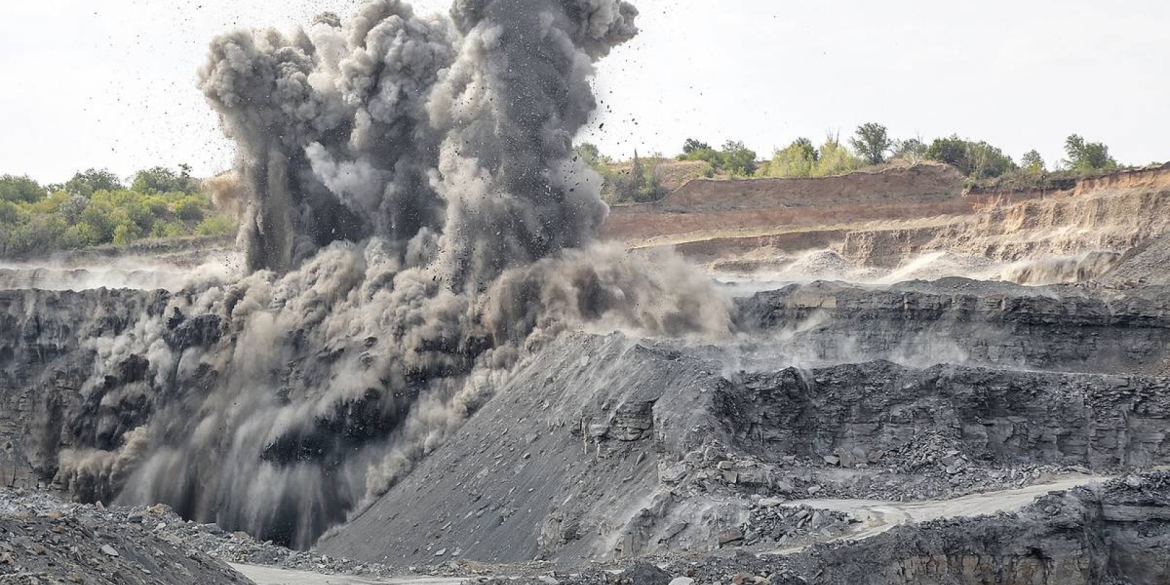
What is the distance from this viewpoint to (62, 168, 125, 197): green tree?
106 m

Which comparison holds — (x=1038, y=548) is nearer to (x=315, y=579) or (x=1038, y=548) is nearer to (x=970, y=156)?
(x=315, y=579)

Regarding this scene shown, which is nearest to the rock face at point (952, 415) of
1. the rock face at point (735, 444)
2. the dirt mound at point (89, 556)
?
the rock face at point (735, 444)

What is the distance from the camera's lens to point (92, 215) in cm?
9294

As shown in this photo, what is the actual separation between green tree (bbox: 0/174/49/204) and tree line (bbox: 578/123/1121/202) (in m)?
29.9

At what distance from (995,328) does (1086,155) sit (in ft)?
155

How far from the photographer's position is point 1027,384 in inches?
1540

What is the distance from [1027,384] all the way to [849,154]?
66962 mm

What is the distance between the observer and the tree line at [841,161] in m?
92.2

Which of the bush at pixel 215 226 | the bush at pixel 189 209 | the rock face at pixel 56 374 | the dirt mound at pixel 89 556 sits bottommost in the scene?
the rock face at pixel 56 374

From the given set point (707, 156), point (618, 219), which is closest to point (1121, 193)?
Answer: point (618, 219)

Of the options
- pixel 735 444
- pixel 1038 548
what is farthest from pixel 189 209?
pixel 1038 548

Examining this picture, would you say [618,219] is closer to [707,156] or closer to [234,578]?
[707,156]

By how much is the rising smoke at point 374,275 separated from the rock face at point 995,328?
4.61m

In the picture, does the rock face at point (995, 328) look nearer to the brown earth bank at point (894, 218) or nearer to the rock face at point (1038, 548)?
the rock face at point (1038, 548)
